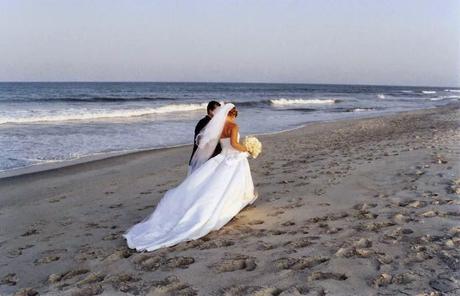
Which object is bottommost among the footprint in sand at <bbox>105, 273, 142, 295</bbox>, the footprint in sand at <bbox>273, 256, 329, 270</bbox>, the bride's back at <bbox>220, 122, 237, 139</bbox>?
the footprint in sand at <bbox>105, 273, 142, 295</bbox>

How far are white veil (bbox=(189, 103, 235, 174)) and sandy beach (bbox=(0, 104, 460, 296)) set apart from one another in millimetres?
919

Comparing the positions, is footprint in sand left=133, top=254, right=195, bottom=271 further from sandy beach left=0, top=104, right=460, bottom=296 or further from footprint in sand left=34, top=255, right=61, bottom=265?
footprint in sand left=34, top=255, right=61, bottom=265

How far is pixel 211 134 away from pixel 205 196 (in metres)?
0.89

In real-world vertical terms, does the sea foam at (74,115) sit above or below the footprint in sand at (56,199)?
below

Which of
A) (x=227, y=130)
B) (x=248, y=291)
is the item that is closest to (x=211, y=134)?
(x=227, y=130)

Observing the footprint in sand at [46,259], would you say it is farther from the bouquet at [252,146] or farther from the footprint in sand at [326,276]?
the footprint in sand at [326,276]

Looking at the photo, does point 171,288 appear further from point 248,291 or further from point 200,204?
point 200,204

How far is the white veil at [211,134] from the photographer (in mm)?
6180

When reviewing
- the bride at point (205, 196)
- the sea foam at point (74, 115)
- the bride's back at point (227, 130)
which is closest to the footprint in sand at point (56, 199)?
the bride at point (205, 196)

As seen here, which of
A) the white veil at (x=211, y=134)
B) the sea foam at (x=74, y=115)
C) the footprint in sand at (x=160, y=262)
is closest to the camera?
the footprint in sand at (x=160, y=262)

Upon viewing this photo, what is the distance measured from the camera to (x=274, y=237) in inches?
198

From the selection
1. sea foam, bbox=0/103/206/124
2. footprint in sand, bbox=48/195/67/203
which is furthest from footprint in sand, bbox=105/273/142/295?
sea foam, bbox=0/103/206/124

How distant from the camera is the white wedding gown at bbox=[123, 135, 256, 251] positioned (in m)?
5.29

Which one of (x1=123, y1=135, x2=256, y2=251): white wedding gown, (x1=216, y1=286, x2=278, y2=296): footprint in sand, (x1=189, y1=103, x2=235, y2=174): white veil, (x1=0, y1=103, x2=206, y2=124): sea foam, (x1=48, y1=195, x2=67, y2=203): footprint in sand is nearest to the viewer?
(x1=216, y1=286, x2=278, y2=296): footprint in sand
